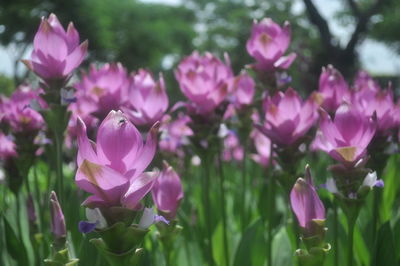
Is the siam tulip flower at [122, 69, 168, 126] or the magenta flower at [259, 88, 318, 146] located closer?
the magenta flower at [259, 88, 318, 146]

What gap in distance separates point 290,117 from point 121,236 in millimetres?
808

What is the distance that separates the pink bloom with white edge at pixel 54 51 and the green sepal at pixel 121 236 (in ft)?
2.69

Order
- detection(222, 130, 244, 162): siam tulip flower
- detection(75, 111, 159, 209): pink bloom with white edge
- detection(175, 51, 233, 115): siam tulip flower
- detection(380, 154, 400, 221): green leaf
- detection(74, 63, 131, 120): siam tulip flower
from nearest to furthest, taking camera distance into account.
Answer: detection(75, 111, 159, 209): pink bloom with white edge → detection(175, 51, 233, 115): siam tulip flower → detection(74, 63, 131, 120): siam tulip flower → detection(380, 154, 400, 221): green leaf → detection(222, 130, 244, 162): siam tulip flower

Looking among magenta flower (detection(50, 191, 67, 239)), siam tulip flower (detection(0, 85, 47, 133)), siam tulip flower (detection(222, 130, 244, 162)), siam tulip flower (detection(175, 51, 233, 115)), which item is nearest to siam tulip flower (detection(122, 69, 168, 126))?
siam tulip flower (detection(175, 51, 233, 115))

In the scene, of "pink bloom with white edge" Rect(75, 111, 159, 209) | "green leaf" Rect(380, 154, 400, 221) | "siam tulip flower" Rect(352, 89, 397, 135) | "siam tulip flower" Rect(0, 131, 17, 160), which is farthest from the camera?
"green leaf" Rect(380, 154, 400, 221)

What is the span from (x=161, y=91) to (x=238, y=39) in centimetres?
2765

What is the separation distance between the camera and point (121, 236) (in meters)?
1.06

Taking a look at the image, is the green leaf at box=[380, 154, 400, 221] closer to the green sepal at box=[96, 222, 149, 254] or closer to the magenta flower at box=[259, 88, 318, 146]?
the magenta flower at box=[259, 88, 318, 146]

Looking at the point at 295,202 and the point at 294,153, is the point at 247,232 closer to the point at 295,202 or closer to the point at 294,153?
the point at 294,153

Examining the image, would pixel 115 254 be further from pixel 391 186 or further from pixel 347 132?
pixel 391 186

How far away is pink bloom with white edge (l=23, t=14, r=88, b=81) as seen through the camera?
1.66 meters

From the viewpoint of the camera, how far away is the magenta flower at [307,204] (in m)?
1.19

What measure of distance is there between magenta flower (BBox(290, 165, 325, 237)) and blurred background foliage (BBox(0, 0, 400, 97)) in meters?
7.40

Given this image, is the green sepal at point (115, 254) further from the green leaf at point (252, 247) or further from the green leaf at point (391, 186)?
the green leaf at point (391, 186)
